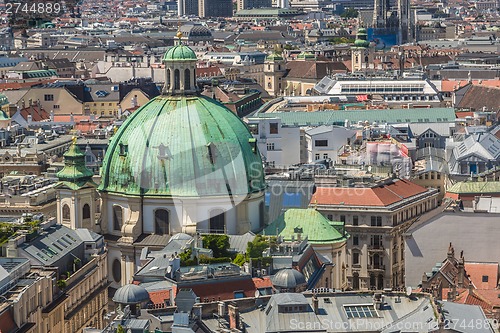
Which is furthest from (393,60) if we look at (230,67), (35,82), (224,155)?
(224,155)

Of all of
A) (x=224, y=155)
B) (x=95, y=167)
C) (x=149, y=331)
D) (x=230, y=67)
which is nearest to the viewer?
(x=149, y=331)

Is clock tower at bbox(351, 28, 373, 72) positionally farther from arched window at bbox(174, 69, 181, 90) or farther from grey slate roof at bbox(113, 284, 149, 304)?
grey slate roof at bbox(113, 284, 149, 304)

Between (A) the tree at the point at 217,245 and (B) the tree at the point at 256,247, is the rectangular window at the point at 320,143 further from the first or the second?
(B) the tree at the point at 256,247

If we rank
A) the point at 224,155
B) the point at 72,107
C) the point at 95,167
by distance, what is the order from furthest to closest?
the point at 72,107 < the point at 95,167 < the point at 224,155

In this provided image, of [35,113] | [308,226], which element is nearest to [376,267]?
[308,226]

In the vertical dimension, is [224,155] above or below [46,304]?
above

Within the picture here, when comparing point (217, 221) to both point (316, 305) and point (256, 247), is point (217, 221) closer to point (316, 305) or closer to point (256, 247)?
point (256, 247)

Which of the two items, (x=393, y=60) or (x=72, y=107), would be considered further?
(x=393, y=60)

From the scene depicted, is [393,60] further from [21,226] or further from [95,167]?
[21,226]

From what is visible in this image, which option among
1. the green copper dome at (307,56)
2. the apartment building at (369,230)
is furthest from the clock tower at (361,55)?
the apartment building at (369,230)
